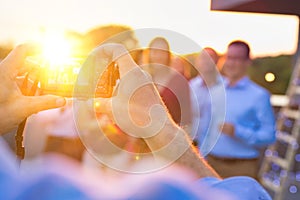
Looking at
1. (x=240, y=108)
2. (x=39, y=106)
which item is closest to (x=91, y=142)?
(x=240, y=108)

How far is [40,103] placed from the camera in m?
1.08

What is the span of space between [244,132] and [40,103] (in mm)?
2827

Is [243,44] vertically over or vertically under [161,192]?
under

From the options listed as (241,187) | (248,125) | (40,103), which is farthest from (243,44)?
(241,187)

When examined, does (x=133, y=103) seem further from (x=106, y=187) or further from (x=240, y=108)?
(x=240, y=108)

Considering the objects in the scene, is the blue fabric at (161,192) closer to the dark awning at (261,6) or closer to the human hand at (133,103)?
the human hand at (133,103)

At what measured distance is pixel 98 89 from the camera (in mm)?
1153

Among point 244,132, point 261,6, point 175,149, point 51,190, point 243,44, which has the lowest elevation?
point 244,132

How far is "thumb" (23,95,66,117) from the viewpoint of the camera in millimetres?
1062

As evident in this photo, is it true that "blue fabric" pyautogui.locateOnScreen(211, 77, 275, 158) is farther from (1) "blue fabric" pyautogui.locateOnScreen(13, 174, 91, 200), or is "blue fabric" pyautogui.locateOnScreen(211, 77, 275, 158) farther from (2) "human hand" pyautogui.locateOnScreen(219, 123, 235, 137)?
(1) "blue fabric" pyautogui.locateOnScreen(13, 174, 91, 200)

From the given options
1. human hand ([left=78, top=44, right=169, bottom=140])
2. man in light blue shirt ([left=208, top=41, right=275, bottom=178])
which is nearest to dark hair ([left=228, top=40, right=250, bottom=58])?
man in light blue shirt ([left=208, top=41, right=275, bottom=178])

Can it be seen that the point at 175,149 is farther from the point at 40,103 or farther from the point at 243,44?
the point at 243,44

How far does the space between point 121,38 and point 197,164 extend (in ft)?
6.38

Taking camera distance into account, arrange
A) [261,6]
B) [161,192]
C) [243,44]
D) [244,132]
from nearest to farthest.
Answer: [161,192]
[244,132]
[243,44]
[261,6]
